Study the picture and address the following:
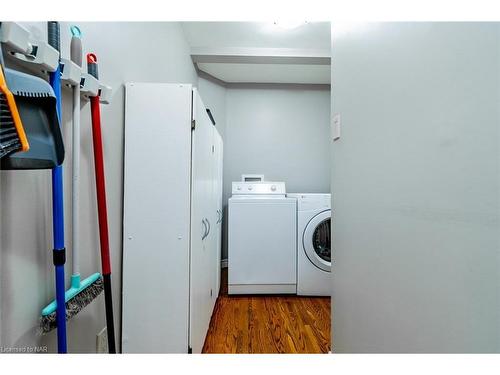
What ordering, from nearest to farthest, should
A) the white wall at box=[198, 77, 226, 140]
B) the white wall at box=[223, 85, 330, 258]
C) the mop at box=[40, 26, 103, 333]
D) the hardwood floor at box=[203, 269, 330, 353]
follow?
the mop at box=[40, 26, 103, 333] < the hardwood floor at box=[203, 269, 330, 353] < the white wall at box=[198, 77, 226, 140] < the white wall at box=[223, 85, 330, 258]

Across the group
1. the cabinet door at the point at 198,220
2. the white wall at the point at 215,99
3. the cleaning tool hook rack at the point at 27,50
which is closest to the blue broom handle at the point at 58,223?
the cleaning tool hook rack at the point at 27,50

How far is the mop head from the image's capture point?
0.68m

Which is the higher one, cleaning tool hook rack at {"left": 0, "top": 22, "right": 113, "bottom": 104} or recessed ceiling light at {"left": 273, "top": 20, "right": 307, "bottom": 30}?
recessed ceiling light at {"left": 273, "top": 20, "right": 307, "bottom": 30}

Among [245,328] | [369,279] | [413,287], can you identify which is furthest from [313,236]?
[413,287]

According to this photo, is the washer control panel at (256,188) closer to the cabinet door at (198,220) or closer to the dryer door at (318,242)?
the dryer door at (318,242)

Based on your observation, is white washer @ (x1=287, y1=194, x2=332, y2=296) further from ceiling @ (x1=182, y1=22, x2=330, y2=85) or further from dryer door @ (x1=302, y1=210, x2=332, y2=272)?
ceiling @ (x1=182, y1=22, x2=330, y2=85)

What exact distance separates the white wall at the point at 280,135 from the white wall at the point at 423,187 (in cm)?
212

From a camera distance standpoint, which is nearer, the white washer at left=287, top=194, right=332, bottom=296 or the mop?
the mop

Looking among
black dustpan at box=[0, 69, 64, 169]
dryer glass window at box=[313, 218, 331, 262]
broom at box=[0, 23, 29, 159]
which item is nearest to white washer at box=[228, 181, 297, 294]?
dryer glass window at box=[313, 218, 331, 262]

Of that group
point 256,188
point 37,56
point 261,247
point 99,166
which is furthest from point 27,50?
point 256,188

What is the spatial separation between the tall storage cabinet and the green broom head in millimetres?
248

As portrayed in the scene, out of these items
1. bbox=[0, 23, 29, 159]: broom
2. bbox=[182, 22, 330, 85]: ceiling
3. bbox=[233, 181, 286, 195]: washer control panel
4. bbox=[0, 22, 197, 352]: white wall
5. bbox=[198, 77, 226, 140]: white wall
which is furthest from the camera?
bbox=[198, 77, 226, 140]: white wall

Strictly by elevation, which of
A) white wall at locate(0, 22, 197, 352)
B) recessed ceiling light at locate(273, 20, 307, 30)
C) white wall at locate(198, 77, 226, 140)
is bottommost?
white wall at locate(0, 22, 197, 352)

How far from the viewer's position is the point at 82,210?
3.02 ft
